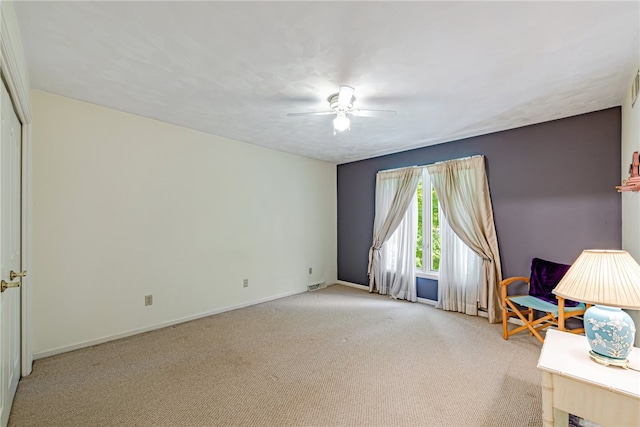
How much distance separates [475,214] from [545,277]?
1046mm

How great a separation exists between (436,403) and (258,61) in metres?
2.78

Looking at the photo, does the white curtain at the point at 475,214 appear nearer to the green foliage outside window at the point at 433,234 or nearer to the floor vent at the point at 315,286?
the green foliage outside window at the point at 433,234

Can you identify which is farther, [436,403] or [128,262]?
[128,262]

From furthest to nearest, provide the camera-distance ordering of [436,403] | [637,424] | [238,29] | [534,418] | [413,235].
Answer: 1. [413,235]
2. [436,403]
3. [534,418]
4. [238,29]
5. [637,424]

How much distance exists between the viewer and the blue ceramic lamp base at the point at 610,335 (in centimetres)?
147

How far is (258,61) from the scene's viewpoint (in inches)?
83.4

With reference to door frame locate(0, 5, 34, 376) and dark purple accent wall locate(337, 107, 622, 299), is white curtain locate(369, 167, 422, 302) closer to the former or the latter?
dark purple accent wall locate(337, 107, 622, 299)

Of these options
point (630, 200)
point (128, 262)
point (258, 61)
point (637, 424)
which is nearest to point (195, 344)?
point (128, 262)

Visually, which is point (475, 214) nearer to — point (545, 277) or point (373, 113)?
point (545, 277)

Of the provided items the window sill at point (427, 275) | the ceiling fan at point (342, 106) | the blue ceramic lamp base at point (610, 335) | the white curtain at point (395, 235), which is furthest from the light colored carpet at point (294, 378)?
the ceiling fan at point (342, 106)

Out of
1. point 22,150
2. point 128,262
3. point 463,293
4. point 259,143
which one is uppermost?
point 259,143

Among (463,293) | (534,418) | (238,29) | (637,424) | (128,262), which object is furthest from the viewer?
(463,293)

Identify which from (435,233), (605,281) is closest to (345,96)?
(605,281)

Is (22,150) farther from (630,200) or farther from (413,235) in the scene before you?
(630,200)
